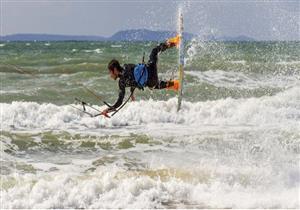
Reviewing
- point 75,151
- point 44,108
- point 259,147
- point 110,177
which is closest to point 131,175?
point 110,177

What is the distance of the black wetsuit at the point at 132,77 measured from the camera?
950cm

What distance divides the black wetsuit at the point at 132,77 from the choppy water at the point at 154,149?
2232 millimetres

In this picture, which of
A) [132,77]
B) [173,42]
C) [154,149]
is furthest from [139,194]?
[154,149]

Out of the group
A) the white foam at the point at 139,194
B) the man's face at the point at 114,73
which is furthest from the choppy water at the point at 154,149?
the man's face at the point at 114,73

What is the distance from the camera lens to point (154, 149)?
14.5 meters

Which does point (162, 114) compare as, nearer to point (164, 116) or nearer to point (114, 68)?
point (164, 116)

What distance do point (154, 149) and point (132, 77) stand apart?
519 cm

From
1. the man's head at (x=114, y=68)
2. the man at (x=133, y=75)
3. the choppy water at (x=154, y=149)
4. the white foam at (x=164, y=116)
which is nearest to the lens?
the man's head at (x=114, y=68)

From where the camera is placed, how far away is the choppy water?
11062 millimetres

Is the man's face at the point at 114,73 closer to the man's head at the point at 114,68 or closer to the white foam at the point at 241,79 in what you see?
the man's head at the point at 114,68

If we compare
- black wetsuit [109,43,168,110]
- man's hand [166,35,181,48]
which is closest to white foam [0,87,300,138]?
man's hand [166,35,181,48]

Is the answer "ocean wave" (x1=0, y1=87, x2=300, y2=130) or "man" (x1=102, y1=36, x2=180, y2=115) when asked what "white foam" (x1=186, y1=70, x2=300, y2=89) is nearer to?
"ocean wave" (x1=0, y1=87, x2=300, y2=130)

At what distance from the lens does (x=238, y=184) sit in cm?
1153

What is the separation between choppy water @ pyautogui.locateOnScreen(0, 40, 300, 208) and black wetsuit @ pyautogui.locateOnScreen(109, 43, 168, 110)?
223cm
